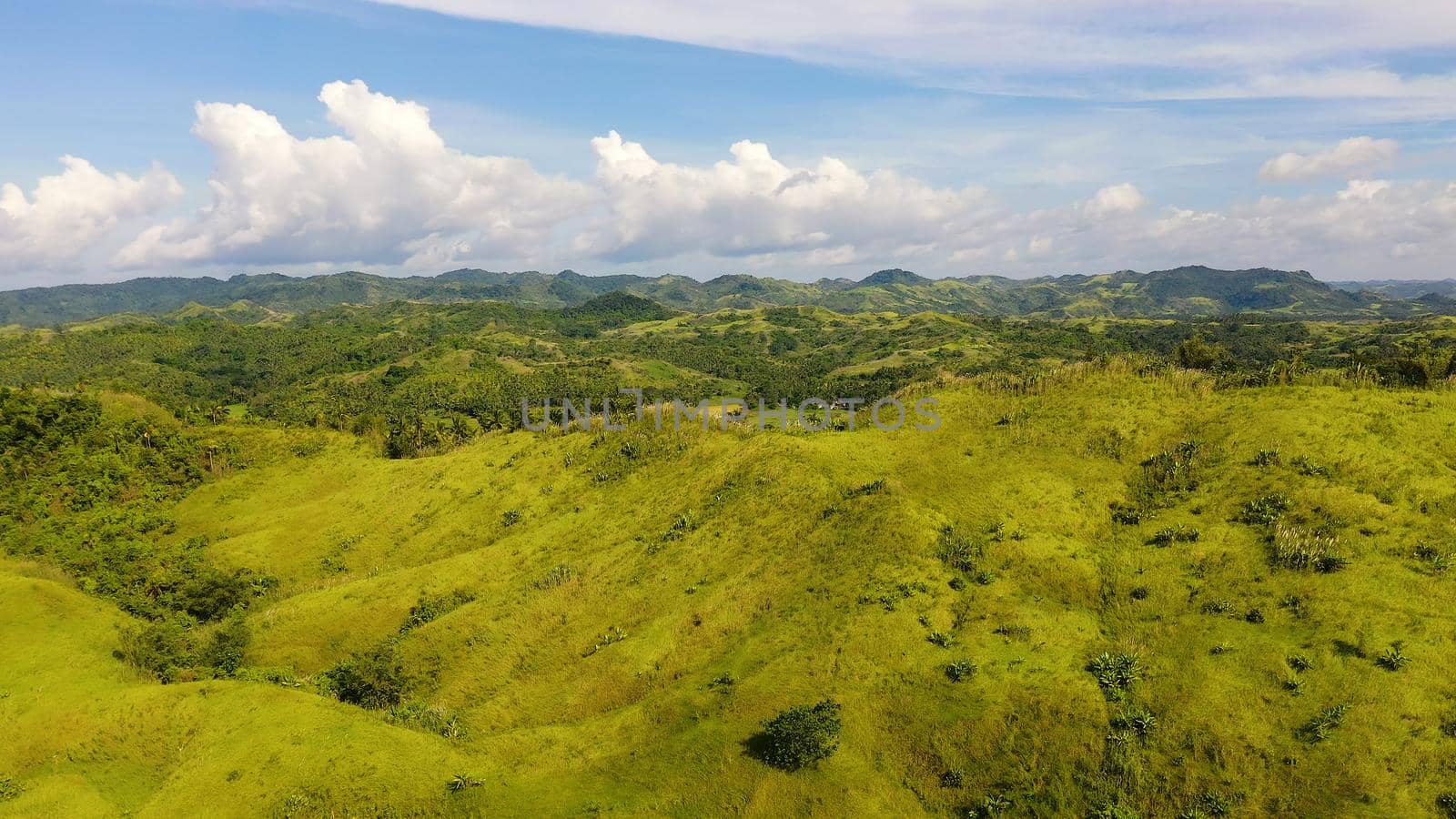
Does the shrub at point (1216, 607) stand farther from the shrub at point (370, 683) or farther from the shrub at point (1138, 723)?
the shrub at point (370, 683)

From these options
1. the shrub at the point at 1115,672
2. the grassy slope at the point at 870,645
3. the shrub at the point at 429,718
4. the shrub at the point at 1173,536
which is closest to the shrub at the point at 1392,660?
the grassy slope at the point at 870,645

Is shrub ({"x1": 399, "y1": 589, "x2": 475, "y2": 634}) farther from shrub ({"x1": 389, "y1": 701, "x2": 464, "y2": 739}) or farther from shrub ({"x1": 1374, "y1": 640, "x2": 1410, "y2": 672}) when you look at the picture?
shrub ({"x1": 1374, "y1": 640, "x2": 1410, "y2": 672})

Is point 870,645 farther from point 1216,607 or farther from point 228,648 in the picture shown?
point 228,648

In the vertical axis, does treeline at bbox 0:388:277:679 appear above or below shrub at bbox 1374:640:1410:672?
below

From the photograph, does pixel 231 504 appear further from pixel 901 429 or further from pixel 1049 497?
pixel 1049 497

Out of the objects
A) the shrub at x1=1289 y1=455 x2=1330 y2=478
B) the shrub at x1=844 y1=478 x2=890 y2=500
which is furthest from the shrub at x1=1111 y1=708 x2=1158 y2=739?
the shrub at x1=1289 y1=455 x2=1330 y2=478

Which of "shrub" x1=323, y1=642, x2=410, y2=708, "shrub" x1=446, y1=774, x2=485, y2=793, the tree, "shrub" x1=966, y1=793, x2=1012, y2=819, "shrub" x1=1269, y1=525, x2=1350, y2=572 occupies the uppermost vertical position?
the tree

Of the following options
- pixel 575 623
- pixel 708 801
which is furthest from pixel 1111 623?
pixel 575 623
